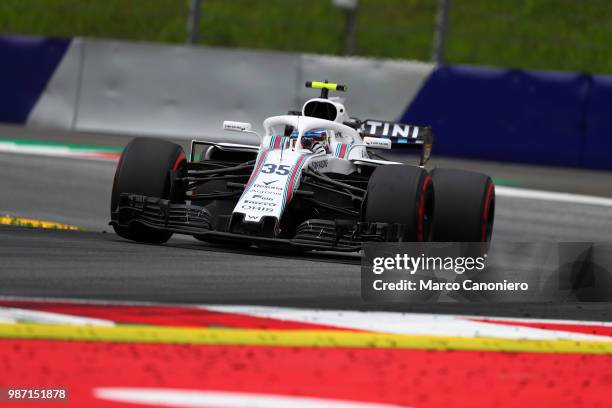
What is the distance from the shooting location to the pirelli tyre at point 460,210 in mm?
9391

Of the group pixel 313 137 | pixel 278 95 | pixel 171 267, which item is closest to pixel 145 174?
pixel 313 137

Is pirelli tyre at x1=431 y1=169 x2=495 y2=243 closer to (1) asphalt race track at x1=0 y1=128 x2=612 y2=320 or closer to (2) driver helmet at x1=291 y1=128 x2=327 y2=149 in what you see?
(1) asphalt race track at x1=0 y1=128 x2=612 y2=320

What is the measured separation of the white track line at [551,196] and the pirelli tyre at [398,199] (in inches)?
267

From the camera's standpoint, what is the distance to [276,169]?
9.19 m

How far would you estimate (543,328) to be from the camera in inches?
259

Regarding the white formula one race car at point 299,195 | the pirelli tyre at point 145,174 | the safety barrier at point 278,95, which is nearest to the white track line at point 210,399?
the white formula one race car at point 299,195

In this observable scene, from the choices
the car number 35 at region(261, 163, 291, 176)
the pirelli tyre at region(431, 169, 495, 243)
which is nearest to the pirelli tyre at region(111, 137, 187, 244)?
the car number 35 at region(261, 163, 291, 176)

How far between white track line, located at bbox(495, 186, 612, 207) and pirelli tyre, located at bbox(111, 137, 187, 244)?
6.79 meters

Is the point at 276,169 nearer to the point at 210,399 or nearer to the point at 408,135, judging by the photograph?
the point at 408,135

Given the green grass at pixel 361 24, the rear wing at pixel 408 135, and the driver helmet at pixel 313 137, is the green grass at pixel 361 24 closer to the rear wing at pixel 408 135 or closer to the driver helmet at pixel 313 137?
the rear wing at pixel 408 135

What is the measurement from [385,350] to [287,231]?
3.69 metres

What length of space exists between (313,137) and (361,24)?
14910 mm

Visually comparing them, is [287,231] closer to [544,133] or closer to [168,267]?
[168,267]

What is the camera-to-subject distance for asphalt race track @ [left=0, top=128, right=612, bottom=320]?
267 inches
